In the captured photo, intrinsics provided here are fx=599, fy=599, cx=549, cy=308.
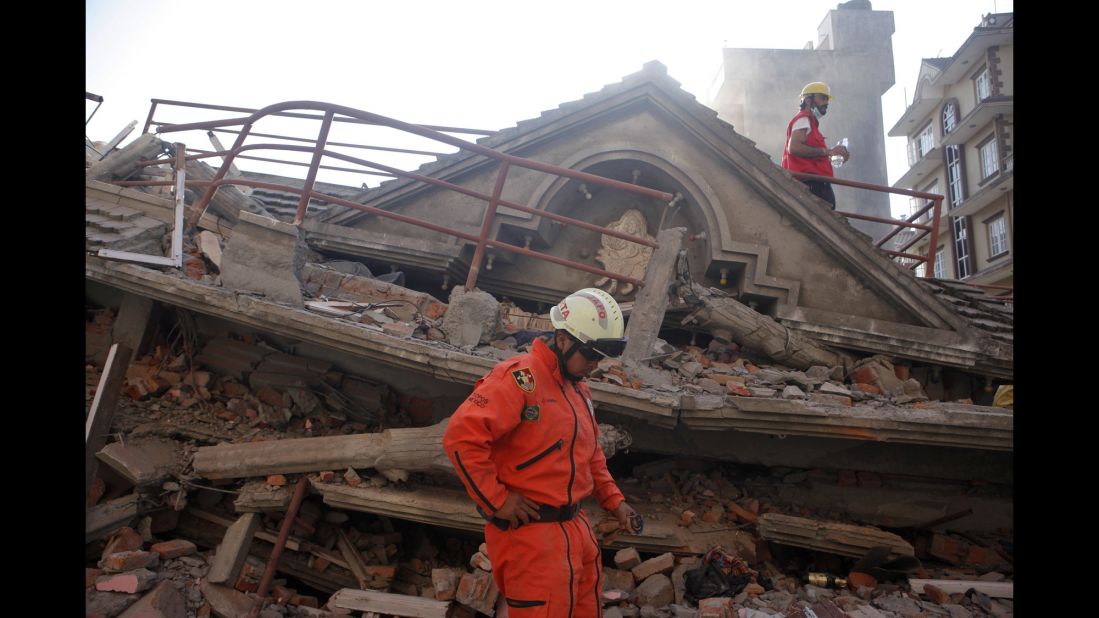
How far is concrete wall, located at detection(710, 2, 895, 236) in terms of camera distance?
26031mm

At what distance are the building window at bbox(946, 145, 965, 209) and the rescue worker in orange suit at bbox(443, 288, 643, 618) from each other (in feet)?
84.0

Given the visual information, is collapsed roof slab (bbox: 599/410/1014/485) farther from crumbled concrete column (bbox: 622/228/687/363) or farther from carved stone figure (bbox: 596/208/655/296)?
carved stone figure (bbox: 596/208/655/296)

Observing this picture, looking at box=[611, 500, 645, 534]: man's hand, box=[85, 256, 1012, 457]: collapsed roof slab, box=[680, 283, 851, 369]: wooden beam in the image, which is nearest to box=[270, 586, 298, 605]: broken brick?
box=[85, 256, 1012, 457]: collapsed roof slab

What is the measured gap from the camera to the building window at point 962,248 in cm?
2281

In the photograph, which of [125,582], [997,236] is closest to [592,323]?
[125,582]

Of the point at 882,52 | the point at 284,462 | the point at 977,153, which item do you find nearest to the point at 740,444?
the point at 284,462

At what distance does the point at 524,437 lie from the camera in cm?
300

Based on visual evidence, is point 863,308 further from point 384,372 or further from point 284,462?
point 284,462

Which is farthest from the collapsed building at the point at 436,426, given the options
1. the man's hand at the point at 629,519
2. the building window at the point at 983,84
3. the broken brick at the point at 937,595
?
the building window at the point at 983,84

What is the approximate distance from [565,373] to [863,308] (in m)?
5.55

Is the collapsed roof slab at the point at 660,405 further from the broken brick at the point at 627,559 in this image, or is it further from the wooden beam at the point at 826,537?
the broken brick at the point at 627,559

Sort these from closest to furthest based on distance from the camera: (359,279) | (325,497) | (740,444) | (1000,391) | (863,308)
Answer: (325,497) < (740,444) < (1000,391) < (359,279) < (863,308)

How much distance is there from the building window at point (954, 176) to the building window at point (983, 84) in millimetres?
2174

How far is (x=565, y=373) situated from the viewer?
3207 millimetres
